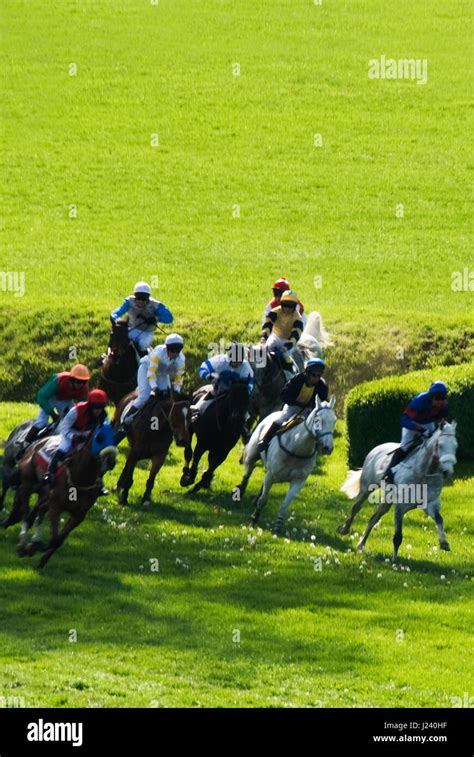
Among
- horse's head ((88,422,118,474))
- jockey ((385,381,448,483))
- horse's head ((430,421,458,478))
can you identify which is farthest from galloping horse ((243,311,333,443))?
horse's head ((88,422,118,474))

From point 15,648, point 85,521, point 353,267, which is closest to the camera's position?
point 15,648

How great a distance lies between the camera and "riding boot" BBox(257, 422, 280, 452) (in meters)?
23.8

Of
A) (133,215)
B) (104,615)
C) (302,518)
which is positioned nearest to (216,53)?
(133,215)

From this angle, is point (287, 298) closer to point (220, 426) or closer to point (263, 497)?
point (220, 426)

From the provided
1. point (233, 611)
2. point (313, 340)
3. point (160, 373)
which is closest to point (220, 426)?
point (160, 373)

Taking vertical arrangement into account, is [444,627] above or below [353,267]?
below

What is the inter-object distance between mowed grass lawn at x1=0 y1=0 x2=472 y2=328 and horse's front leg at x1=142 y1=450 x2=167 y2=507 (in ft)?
35.3

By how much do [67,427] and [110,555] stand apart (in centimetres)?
251

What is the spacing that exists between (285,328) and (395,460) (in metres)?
6.07

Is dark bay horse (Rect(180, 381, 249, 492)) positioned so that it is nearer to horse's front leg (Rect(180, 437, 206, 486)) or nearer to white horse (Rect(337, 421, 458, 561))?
horse's front leg (Rect(180, 437, 206, 486))

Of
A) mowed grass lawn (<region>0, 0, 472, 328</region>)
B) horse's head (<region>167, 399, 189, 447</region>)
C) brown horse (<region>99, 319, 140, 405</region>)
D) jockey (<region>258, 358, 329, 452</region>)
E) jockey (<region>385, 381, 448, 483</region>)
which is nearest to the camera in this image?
jockey (<region>385, 381, 448, 483</region>)

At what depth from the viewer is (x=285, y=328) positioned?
27969mm

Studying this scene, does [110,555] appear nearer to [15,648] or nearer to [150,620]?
[150,620]

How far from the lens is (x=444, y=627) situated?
65.2 ft
